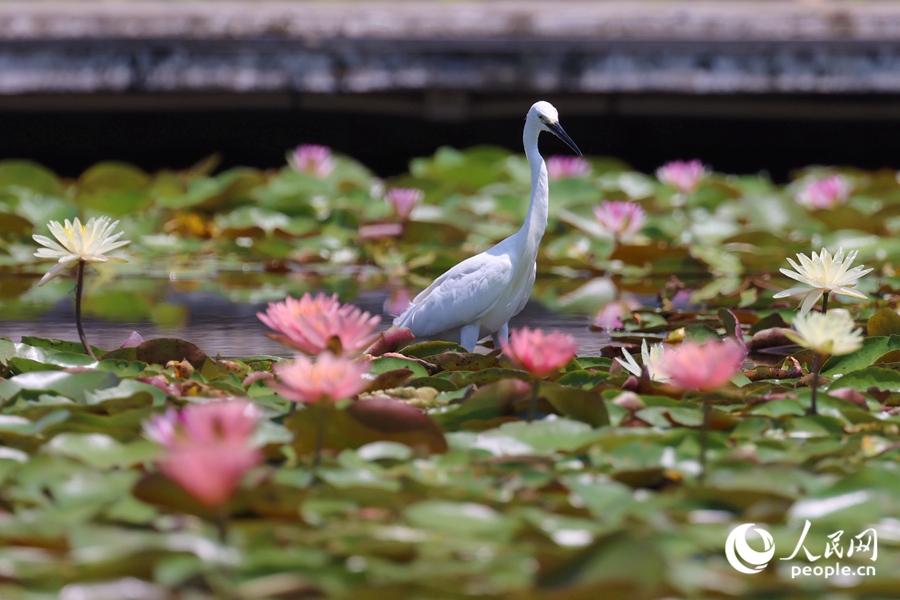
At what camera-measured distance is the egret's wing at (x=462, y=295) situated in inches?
93.3

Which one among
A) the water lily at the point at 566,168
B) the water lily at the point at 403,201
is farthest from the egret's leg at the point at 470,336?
the water lily at the point at 566,168

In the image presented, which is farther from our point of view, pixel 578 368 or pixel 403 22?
pixel 403 22

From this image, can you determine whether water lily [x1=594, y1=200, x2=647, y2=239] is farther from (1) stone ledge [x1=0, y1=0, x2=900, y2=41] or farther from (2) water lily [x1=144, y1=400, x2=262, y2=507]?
(2) water lily [x1=144, y1=400, x2=262, y2=507]

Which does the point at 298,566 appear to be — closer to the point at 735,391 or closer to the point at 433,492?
the point at 433,492

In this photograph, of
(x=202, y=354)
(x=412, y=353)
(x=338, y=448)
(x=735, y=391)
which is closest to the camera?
(x=338, y=448)

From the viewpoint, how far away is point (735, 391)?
5.70 feet

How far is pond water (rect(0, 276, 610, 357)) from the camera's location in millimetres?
2564

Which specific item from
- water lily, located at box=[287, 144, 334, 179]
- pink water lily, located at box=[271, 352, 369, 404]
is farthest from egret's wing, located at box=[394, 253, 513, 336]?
water lily, located at box=[287, 144, 334, 179]

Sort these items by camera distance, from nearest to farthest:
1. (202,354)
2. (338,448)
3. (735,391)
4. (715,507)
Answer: (715,507) < (338,448) < (735,391) < (202,354)

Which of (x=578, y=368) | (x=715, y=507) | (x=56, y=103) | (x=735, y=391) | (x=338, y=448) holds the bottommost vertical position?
(x=715, y=507)

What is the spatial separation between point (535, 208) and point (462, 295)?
31 cm

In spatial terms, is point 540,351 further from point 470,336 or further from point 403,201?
point 403,201

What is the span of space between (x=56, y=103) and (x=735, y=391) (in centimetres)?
494

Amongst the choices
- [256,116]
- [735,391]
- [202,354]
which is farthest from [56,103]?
[735,391]
